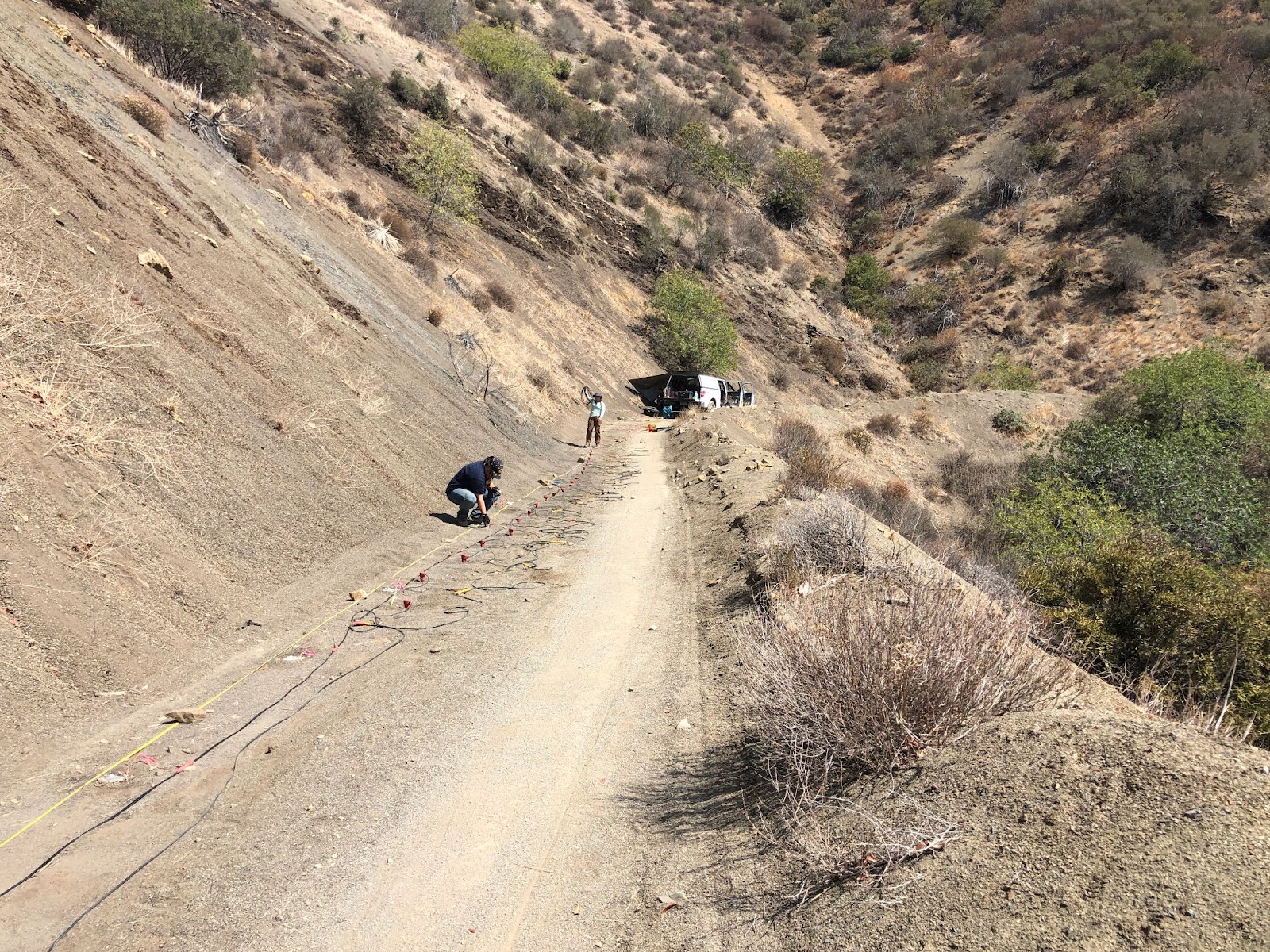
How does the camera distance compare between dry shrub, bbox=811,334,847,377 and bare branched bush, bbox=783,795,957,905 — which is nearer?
bare branched bush, bbox=783,795,957,905

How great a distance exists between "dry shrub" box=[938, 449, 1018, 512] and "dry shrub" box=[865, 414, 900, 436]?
8.20 feet

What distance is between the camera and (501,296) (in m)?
28.0

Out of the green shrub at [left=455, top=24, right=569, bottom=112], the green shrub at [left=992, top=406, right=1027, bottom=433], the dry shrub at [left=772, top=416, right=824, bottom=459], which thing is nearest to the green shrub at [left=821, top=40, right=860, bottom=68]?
the green shrub at [left=455, top=24, right=569, bottom=112]

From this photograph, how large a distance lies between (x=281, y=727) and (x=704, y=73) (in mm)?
85285

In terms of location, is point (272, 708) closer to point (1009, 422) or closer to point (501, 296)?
point (501, 296)

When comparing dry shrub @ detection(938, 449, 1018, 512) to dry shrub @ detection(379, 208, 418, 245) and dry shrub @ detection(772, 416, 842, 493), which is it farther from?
dry shrub @ detection(379, 208, 418, 245)

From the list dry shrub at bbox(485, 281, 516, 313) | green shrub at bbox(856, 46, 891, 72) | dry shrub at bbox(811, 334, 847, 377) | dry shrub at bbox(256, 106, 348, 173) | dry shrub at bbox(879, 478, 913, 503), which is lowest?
dry shrub at bbox(879, 478, 913, 503)

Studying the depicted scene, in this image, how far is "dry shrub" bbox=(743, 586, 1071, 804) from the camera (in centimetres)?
405

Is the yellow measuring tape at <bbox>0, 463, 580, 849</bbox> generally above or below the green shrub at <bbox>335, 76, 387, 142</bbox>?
below

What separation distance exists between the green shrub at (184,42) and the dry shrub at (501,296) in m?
10.2

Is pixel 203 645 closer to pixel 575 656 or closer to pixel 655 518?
pixel 575 656

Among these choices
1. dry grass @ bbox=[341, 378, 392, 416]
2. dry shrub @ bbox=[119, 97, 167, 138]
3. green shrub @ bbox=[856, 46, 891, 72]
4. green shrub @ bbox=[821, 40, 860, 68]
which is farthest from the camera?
green shrub @ bbox=[821, 40, 860, 68]

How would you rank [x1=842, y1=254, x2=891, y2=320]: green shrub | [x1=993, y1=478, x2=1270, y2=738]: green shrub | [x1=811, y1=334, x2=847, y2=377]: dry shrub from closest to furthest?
[x1=993, y1=478, x2=1270, y2=738]: green shrub < [x1=811, y1=334, x2=847, y2=377]: dry shrub < [x1=842, y1=254, x2=891, y2=320]: green shrub

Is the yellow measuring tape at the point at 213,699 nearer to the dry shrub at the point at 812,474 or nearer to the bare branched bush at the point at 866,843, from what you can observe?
the bare branched bush at the point at 866,843
